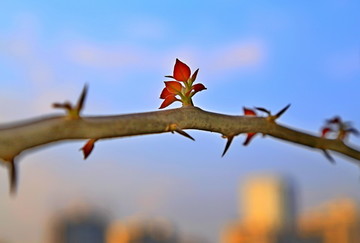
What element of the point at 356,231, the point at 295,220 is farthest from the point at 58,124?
the point at 295,220

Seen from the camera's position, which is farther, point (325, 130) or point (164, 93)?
point (325, 130)

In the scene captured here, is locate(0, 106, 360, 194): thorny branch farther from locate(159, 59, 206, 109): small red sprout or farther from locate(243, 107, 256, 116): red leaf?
locate(243, 107, 256, 116): red leaf

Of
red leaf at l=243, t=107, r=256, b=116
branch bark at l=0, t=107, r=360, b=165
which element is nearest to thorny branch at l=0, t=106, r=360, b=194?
branch bark at l=0, t=107, r=360, b=165

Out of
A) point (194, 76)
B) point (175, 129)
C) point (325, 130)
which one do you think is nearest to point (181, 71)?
point (194, 76)

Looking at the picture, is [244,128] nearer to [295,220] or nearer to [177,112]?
[177,112]

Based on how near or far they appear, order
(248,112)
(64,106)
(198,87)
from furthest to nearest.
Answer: (248,112)
(198,87)
(64,106)

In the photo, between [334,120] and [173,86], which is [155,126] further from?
[334,120]
